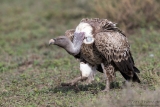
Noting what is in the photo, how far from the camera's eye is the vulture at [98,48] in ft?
21.6

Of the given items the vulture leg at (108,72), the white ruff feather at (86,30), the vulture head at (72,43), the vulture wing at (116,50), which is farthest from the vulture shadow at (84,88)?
the white ruff feather at (86,30)

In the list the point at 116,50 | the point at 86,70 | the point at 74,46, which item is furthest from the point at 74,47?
the point at 116,50

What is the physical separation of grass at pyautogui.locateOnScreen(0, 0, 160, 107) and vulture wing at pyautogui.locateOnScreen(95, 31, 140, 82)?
296 mm

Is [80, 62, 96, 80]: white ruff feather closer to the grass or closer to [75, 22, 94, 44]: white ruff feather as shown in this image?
the grass

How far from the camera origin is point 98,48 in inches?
258

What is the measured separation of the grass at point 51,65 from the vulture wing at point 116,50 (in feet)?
0.97

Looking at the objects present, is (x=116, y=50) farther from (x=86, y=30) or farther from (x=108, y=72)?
(x=86, y=30)

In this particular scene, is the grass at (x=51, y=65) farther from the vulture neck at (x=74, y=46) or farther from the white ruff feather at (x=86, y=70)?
the vulture neck at (x=74, y=46)

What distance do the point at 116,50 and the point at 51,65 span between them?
2466 millimetres

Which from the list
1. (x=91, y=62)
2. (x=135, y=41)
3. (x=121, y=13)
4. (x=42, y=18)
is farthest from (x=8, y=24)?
(x=91, y=62)

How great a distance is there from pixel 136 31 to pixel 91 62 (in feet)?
15.2

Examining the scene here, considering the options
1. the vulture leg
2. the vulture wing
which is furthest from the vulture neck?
the vulture leg

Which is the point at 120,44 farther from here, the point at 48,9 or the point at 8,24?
the point at 48,9

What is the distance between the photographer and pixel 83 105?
5852 mm
